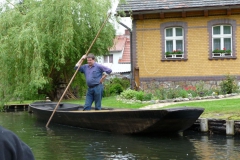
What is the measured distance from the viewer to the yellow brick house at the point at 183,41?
19.6 m

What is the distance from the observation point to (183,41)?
2003 cm

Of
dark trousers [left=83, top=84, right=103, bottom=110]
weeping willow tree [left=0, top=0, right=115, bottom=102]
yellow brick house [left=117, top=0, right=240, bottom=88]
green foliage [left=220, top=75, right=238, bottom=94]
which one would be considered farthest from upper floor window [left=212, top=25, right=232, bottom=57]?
dark trousers [left=83, top=84, right=103, bottom=110]

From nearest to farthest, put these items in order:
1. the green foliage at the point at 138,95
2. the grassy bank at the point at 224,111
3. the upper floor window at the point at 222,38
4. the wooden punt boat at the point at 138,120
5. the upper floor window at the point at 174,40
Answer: the wooden punt boat at the point at 138,120 < the grassy bank at the point at 224,111 < the green foliage at the point at 138,95 < the upper floor window at the point at 222,38 < the upper floor window at the point at 174,40

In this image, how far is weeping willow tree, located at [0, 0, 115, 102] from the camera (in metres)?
17.7

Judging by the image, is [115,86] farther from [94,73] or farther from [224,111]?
[224,111]

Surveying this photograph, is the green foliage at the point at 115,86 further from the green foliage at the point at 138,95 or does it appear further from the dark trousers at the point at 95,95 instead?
the dark trousers at the point at 95,95

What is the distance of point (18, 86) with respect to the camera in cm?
1841

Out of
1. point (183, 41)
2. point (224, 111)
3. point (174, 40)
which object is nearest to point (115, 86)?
point (174, 40)

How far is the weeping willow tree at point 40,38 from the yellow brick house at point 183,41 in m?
1.62

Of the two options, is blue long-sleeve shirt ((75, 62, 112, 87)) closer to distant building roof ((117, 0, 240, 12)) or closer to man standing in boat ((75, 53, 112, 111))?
man standing in boat ((75, 53, 112, 111))

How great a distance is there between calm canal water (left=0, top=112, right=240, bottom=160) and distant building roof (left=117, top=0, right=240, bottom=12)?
903cm

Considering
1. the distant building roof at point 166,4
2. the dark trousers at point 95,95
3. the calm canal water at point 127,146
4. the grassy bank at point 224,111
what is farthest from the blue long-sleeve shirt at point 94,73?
the distant building roof at point 166,4

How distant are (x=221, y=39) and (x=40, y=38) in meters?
7.75

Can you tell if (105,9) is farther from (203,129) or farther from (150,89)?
(203,129)
